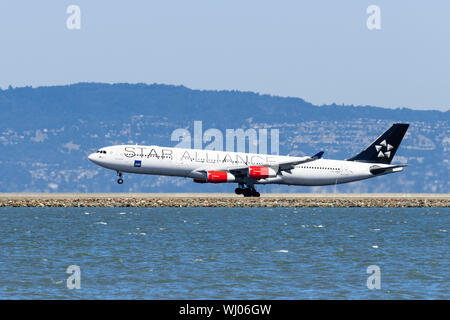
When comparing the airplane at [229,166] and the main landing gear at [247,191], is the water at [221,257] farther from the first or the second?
the main landing gear at [247,191]

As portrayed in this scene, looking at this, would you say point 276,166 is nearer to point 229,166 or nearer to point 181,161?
point 229,166

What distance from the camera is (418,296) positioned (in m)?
38.5

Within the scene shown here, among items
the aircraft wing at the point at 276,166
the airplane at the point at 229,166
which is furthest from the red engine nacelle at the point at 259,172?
the aircraft wing at the point at 276,166

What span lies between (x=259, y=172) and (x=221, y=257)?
42.6m

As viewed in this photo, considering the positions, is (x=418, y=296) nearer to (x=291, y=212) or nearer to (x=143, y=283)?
(x=143, y=283)

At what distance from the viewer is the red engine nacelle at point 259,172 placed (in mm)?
94062

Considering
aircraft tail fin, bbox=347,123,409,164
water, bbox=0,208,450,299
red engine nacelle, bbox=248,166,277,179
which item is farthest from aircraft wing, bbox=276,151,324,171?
aircraft tail fin, bbox=347,123,409,164

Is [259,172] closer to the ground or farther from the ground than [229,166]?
closer to the ground

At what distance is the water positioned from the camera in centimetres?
3966

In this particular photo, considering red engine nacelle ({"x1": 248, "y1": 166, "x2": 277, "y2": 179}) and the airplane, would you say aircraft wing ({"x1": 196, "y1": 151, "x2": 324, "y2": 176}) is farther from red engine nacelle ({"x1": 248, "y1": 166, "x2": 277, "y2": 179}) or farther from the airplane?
red engine nacelle ({"x1": 248, "y1": 166, "x2": 277, "y2": 179})

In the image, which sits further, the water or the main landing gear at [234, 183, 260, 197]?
the main landing gear at [234, 183, 260, 197]

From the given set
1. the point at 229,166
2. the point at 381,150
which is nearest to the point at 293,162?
the point at 229,166

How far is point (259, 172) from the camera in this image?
94125mm
